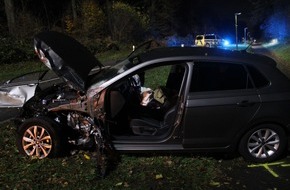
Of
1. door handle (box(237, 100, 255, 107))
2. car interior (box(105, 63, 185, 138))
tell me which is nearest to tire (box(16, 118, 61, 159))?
car interior (box(105, 63, 185, 138))

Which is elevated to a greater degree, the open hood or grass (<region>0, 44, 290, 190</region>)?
the open hood

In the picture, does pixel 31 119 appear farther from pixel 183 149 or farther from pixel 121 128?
pixel 183 149

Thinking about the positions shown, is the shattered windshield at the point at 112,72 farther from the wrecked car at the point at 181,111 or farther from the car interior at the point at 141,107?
the car interior at the point at 141,107

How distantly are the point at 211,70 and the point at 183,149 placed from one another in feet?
3.76

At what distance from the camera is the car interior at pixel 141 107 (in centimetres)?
575

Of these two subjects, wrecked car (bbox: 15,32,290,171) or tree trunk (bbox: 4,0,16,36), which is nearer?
wrecked car (bbox: 15,32,290,171)

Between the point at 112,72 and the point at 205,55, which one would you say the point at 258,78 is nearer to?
the point at 205,55

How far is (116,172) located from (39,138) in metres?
1.23

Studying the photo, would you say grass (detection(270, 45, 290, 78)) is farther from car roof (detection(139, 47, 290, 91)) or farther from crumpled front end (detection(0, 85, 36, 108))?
crumpled front end (detection(0, 85, 36, 108))

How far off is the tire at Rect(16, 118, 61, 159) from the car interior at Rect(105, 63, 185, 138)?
2.63ft

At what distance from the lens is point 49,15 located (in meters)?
39.8

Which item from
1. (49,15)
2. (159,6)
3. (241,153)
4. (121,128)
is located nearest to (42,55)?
(121,128)

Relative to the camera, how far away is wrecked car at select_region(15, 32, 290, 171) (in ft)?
18.1

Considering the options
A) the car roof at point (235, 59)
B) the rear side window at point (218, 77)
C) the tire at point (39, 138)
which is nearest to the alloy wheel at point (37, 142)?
the tire at point (39, 138)
